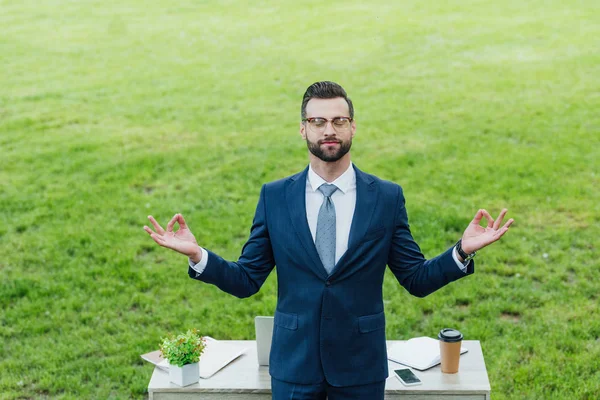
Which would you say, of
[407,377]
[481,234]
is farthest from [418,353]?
[481,234]

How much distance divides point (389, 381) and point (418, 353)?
0.43 meters

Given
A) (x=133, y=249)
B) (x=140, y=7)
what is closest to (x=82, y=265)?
(x=133, y=249)

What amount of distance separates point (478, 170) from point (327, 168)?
7.53 meters

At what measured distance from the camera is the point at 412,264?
4840 mm

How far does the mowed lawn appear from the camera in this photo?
26.9 feet

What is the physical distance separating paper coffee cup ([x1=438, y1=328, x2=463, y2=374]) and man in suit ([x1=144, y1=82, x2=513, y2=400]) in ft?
2.64

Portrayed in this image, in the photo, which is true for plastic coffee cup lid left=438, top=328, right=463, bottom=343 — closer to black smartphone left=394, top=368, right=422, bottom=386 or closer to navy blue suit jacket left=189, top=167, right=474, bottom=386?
black smartphone left=394, top=368, right=422, bottom=386

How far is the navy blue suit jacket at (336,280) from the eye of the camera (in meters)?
4.62

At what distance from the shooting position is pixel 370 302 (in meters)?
4.72

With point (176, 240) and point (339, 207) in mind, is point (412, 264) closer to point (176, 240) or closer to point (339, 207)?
point (339, 207)

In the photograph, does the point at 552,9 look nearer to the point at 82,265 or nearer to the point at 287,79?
the point at 287,79

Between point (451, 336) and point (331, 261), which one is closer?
point (331, 261)

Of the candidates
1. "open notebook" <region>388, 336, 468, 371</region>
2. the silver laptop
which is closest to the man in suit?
the silver laptop

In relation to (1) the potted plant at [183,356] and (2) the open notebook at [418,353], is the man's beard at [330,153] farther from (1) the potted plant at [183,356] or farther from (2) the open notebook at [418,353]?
(2) the open notebook at [418,353]
